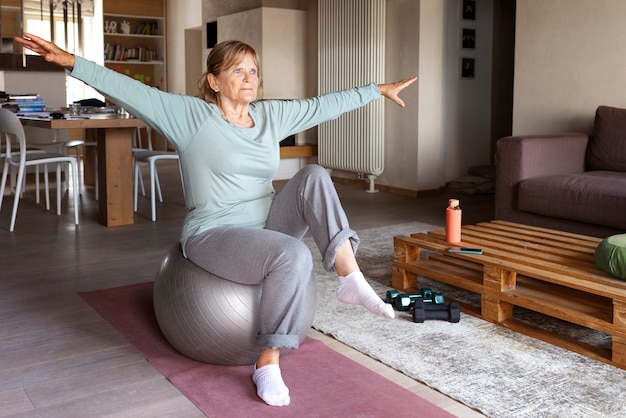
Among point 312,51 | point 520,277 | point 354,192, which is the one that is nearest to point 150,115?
point 520,277

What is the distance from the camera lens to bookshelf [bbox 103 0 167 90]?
416 inches

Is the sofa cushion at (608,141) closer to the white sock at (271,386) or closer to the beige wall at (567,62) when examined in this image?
the beige wall at (567,62)

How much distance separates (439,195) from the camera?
646 cm

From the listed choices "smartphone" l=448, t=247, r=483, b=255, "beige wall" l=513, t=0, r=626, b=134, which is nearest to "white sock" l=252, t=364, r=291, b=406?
"smartphone" l=448, t=247, r=483, b=255

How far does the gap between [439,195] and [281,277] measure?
4.59 m

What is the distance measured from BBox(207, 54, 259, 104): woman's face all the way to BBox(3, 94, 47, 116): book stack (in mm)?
3659

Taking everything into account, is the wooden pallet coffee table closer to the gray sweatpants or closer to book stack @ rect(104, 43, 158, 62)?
the gray sweatpants

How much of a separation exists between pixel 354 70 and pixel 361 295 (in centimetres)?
484

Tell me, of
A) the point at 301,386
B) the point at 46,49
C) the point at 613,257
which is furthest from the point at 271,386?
the point at 613,257

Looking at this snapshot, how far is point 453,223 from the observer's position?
3021 mm

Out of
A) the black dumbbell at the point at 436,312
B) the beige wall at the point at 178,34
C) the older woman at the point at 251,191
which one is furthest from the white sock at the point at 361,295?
the beige wall at the point at 178,34

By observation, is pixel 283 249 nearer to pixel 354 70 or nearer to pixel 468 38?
pixel 354 70

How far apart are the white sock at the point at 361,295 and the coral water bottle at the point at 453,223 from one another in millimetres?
974

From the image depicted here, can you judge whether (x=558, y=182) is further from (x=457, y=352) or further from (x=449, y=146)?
(x=449, y=146)
